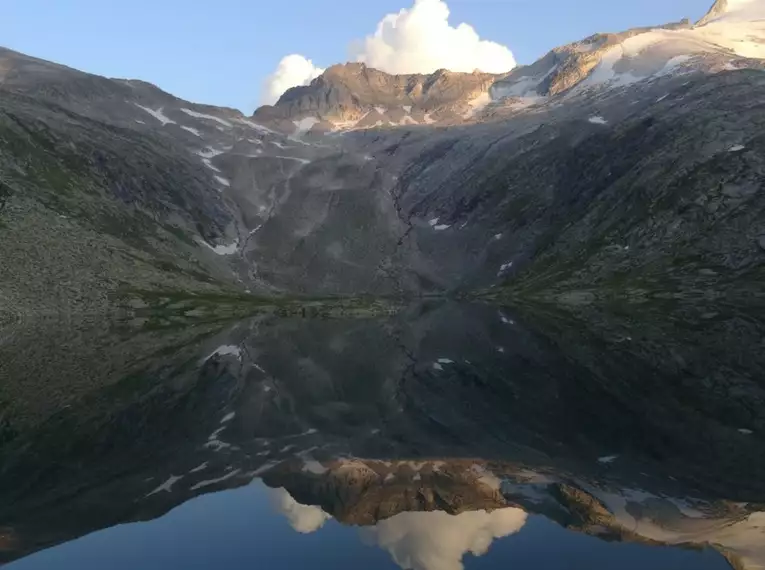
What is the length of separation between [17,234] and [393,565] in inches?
5292

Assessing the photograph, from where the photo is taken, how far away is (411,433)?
33969mm

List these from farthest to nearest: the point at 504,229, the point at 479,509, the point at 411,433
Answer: the point at 504,229 → the point at 411,433 → the point at 479,509

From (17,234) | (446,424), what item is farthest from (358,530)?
(17,234)

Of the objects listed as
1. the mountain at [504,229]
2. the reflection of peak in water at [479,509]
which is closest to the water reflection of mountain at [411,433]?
the reflection of peak in water at [479,509]

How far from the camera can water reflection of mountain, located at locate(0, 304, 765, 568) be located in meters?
23.1

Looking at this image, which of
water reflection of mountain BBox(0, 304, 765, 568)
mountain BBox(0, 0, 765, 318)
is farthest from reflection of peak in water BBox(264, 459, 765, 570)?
mountain BBox(0, 0, 765, 318)

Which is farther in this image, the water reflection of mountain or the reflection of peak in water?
the water reflection of mountain

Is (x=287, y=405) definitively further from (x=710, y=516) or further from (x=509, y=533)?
(x=710, y=516)

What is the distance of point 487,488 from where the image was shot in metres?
24.4

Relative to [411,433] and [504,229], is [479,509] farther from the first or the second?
[504,229]

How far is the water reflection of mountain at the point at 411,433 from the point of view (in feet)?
75.7

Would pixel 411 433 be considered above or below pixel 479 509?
below

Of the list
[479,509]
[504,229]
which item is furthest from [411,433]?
[504,229]

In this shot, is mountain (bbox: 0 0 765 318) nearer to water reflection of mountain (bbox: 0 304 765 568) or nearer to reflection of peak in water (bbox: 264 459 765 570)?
water reflection of mountain (bbox: 0 304 765 568)
